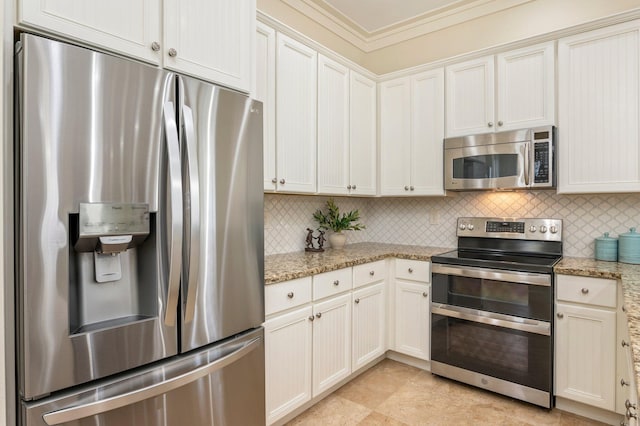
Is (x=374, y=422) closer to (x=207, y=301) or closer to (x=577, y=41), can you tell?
(x=207, y=301)

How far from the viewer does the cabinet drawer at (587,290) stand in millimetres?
2117

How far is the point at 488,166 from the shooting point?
2723mm

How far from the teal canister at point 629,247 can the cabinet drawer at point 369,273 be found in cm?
153

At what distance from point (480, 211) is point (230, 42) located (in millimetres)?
2353

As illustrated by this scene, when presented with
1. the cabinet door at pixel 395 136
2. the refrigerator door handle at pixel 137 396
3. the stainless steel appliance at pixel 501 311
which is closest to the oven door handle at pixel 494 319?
the stainless steel appliance at pixel 501 311

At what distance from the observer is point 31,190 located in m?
1.04

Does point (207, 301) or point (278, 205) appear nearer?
point (207, 301)

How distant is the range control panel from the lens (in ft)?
9.00

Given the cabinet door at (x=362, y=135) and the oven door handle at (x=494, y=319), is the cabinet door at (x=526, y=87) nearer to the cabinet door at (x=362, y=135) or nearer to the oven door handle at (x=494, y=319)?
the cabinet door at (x=362, y=135)

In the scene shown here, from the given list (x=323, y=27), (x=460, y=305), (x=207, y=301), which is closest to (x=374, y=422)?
(x=460, y=305)

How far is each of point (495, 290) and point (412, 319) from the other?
26.9 inches

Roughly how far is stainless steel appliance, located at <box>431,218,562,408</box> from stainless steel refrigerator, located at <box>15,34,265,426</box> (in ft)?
5.29

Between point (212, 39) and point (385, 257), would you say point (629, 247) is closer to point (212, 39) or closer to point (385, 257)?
point (385, 257)

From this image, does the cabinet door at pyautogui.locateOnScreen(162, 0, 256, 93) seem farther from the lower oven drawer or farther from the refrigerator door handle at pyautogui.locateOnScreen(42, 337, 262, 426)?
the lower oven drawer
